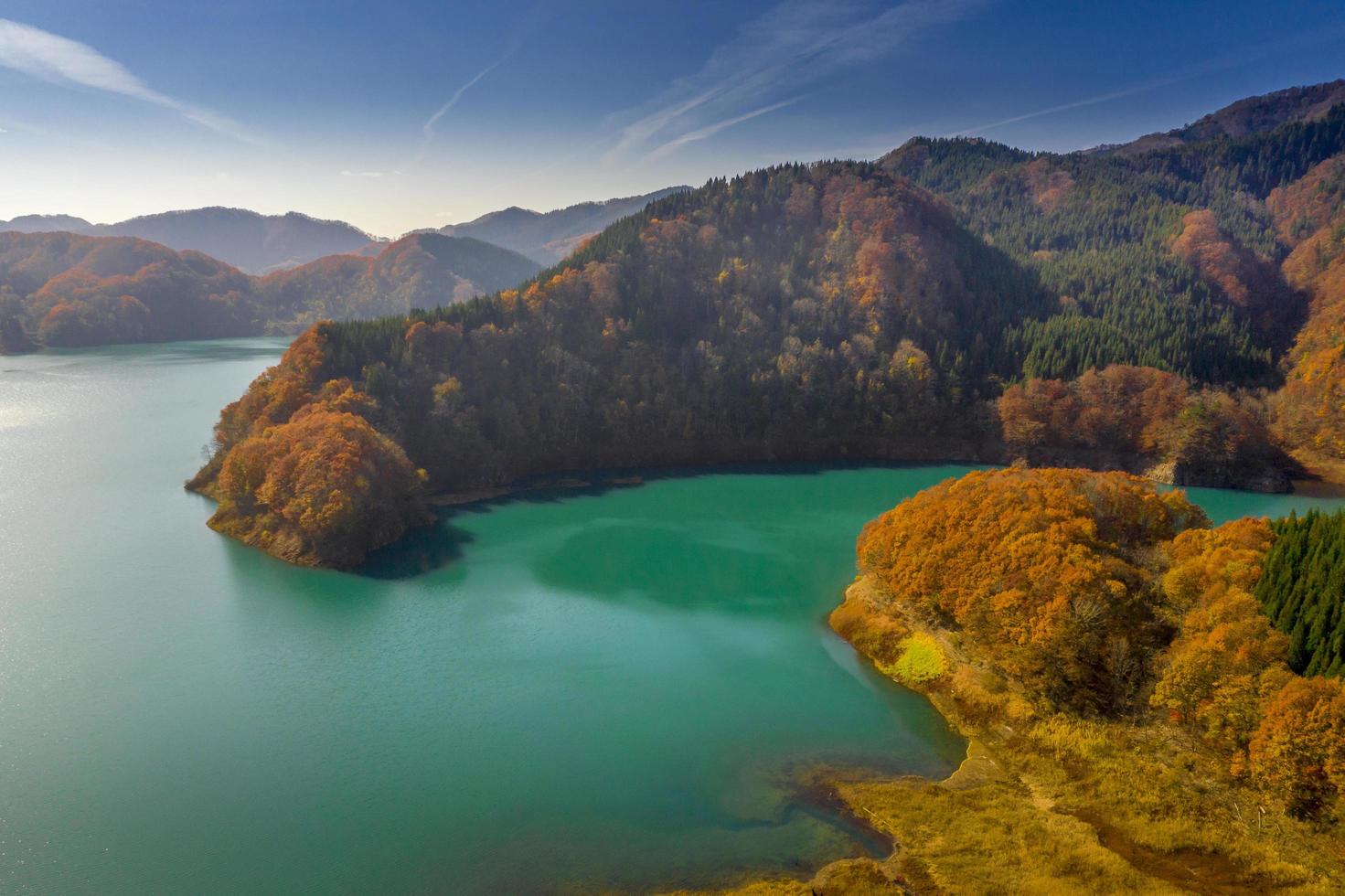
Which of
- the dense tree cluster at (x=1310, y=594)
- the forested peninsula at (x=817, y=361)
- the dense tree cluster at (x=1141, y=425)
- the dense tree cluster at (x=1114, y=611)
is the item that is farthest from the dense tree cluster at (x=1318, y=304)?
the dense tree cluster at (x=1310, y=594)

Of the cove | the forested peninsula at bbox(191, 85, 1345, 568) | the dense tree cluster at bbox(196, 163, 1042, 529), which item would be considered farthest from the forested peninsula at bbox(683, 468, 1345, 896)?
the dense tree cluster at bbox(196, 163, 1042, 529)

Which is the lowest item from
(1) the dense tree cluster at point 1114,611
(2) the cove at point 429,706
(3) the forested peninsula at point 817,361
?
(2) the cove at point 429,706

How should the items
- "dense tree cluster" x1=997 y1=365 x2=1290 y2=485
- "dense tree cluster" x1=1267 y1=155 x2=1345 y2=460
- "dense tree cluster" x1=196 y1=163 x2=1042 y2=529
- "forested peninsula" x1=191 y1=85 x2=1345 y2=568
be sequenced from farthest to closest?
"dense tree cluster" x1=1267 y1=155 x2=1345 y2=460 < "dense tree cluster" x1=997 y1=365 x2=1290 y2=485 < "dense tree cluster" x1=196 y1=163 x2=1042 y2=529 < "forested peninsula" x1=191 y1=85 x2=1345 y2=568

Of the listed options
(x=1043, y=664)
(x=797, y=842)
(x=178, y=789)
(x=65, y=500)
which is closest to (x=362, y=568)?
(x=178, y=789)

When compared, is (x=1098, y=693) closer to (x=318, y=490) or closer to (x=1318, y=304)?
(x=318, y=490)

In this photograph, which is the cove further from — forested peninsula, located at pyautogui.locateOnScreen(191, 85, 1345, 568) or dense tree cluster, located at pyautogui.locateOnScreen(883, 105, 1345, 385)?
dense tree cluster, located at pyautogui.locateOnScreen(883, 105, 1345, 385)

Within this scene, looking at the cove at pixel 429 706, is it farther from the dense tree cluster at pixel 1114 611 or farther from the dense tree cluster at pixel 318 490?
the dense tree cluster at pixel 1114 611

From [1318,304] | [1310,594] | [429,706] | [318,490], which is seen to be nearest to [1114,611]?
[1310,594]
